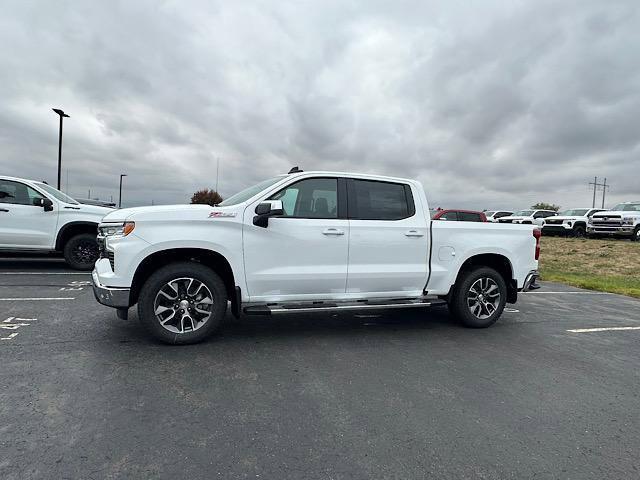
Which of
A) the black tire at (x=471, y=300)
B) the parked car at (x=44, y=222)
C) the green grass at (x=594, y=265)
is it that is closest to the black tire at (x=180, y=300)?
the black tire at (x=471, y=300)

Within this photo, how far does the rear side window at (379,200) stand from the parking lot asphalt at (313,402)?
1.47 m

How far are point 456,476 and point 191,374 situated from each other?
231 centimetres

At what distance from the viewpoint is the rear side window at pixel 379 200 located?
200 inches

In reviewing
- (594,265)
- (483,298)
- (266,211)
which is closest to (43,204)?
(266,211)

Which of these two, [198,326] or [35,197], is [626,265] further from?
[35,197]

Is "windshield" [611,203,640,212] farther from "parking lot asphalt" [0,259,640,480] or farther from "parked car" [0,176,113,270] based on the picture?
"parked car" [0,176,113,270]

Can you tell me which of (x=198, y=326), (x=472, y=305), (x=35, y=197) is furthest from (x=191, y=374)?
(x=35, y=197)

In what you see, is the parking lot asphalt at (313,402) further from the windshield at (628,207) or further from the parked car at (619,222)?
the windshield at (628,207)

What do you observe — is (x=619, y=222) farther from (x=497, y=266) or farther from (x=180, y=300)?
(x=180, y=300)

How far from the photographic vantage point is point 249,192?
5082 mm

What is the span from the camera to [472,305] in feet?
18.5

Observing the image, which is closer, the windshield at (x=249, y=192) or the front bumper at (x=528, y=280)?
the windshield at (x=249, y=192)

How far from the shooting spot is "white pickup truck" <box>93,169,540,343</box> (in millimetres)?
4297

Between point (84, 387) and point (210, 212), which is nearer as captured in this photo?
point (84, 387)
